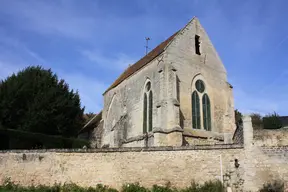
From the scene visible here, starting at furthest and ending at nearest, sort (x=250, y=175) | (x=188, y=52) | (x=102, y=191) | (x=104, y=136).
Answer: (x=104, y=136) → (x=188, y=52) → (x=102, y=191) → (x=250, y=175)

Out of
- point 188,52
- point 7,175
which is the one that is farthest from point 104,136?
point 7,175

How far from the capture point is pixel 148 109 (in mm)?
21188

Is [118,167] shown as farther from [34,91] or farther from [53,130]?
[34,91]

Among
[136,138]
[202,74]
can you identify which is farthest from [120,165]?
[202,74]

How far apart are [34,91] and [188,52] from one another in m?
11.3

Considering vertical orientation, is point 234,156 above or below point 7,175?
above

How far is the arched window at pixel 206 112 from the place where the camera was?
21.0 metres

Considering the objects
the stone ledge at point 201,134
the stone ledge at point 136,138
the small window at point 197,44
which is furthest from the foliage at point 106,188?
the small window at point 197,44

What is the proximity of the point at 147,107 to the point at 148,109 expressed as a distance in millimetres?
248

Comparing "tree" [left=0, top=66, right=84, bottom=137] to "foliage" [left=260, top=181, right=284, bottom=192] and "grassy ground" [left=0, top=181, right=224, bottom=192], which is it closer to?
"grassy ground" [left=0, top=181, right=224, bottom=192]

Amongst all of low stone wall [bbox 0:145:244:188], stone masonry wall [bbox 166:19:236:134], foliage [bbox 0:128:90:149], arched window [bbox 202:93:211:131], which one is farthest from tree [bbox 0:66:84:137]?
arched window [bbox 202:93:211:131]

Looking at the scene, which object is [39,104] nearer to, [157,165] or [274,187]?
[157,165]

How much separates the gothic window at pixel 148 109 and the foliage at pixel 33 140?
5.17 meters

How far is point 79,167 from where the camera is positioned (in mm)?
14164
